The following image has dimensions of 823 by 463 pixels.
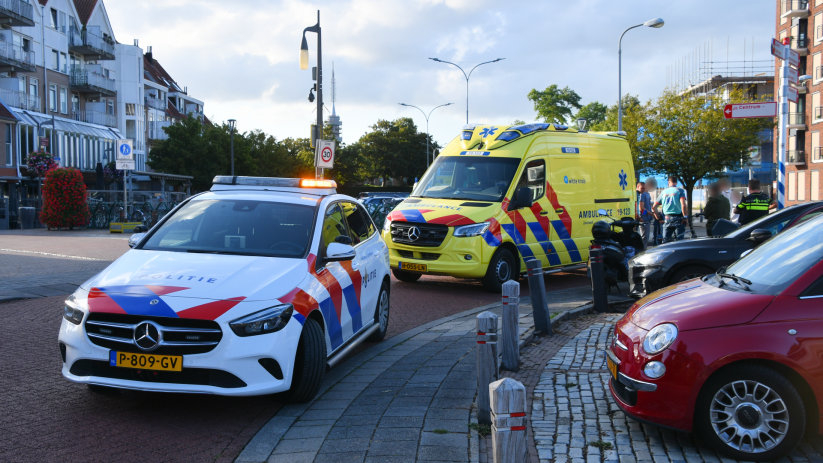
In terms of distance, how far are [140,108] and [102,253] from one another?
152 ft

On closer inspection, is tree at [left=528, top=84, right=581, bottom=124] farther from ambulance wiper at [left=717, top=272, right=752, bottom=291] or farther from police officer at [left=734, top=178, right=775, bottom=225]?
ambulance wiper at [left=717, top=272, right=752, bottom=291]

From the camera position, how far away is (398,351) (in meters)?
7.30

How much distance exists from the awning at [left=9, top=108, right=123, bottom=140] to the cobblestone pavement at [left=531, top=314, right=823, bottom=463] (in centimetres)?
4210

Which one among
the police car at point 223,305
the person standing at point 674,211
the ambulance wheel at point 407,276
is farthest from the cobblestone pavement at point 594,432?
the person standing at point 674,211

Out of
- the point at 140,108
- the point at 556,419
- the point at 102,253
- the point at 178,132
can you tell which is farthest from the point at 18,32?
the point at 556,419

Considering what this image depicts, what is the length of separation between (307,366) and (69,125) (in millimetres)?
47255

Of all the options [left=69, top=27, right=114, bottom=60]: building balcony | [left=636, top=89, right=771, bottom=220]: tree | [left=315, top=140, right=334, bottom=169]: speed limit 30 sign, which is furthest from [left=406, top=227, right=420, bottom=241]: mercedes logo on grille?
[left=69, top=27, right=114, bottom=60]: building balcony

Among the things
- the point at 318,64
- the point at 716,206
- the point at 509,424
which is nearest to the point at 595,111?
the point at 318,64

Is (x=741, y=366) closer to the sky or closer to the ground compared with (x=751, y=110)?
closer to the ground

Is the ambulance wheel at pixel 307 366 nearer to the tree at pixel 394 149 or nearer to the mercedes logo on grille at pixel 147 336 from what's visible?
the mercedes logo on grille at pixel 147 336

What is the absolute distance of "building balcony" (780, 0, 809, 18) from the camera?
56775 millimetres

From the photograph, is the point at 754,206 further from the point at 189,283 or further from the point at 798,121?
the point at 798,121

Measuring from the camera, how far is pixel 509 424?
312 centimetres

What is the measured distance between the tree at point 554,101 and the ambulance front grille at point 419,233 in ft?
228
